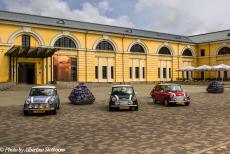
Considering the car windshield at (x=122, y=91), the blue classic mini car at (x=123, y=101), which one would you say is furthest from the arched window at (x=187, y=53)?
the blue classic mini car at (x=123, y=101)

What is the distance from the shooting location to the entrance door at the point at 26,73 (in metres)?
38.6

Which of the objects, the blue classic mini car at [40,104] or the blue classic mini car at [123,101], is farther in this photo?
the blue classic mini car at [123,101]

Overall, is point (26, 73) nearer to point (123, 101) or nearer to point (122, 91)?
point (122, 91)

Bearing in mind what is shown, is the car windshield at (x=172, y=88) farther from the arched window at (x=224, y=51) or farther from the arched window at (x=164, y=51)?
the arched window at (x=224, y=51)

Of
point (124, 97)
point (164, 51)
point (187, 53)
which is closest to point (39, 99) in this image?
point (124, 97)

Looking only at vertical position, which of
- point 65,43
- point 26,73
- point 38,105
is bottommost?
point 38,105

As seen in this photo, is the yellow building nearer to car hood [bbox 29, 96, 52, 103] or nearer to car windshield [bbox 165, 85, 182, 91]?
car windshield [bbox 165, 85, 182, 91]

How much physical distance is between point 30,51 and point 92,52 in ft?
36.1

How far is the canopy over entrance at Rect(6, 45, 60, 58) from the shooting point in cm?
3525

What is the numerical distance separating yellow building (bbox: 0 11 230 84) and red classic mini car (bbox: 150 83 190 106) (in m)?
20.2

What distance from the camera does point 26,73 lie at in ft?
129

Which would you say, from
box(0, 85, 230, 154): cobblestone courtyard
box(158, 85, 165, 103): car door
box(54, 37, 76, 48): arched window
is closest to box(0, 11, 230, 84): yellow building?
box(54, 37, 76, 48): arched window

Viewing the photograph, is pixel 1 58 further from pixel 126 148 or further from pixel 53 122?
pixel 126 148

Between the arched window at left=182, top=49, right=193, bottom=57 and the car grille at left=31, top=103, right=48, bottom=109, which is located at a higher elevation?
the arched window at left=182, top=49, right=193, bottom=57
